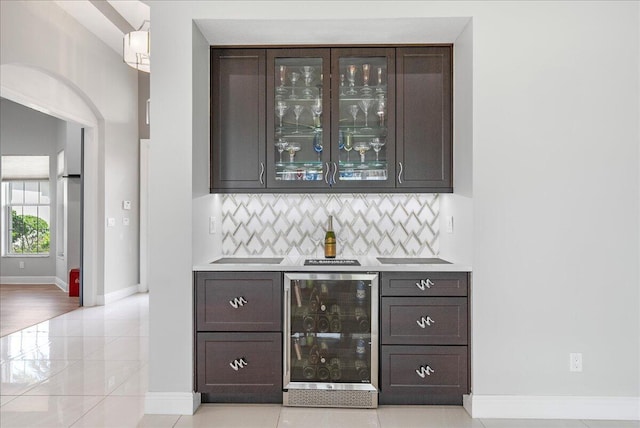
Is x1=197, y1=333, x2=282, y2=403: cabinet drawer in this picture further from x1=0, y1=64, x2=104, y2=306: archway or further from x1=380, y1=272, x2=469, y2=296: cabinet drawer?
x1=0, y1=64, x2=104, y2=306: archway

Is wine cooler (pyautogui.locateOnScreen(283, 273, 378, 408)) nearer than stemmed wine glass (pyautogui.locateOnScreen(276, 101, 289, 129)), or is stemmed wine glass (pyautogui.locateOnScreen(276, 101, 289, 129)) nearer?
wine cooler (pyautogui.locateOnScreen(283, 273, 378, 408))

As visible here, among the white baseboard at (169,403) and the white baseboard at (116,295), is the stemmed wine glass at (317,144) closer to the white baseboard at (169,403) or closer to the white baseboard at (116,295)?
the white baseboard at (169,403)

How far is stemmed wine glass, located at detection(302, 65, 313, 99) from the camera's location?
3.13 metres

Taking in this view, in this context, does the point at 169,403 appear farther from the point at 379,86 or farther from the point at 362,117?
the point at 379,86

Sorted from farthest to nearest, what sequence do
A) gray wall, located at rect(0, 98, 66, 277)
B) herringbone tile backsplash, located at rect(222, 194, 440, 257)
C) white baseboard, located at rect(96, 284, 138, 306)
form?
gray wall, located at rect(0, 98, 66, 277)
white baseboard, located at rect(96, 284, 138, 306)
herringbone tile backsplash, located at rect(222, 194, 440, 257)

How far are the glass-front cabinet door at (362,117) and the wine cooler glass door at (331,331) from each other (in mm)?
701

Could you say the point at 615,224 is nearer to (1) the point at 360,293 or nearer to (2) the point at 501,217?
(2) the point at 501,217

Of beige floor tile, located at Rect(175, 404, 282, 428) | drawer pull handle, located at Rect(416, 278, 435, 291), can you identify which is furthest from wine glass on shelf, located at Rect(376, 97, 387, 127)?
beige floor tile, located at Rect(175, 404, 282, 428)

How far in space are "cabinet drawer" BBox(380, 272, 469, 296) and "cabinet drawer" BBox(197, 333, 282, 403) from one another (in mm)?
750

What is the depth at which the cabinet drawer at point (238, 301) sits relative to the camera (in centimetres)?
287

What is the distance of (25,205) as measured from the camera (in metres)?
8.34

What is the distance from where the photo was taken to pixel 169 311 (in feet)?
9.31

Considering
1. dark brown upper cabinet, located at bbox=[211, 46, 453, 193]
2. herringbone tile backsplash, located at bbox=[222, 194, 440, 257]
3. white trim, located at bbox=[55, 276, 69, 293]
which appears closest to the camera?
dark brown upper cabinet, located at bbox=[211, 46, 453, 193]

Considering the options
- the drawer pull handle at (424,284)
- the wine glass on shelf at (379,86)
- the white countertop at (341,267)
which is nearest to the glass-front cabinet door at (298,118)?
the wine glass on shelf at (379,86)
